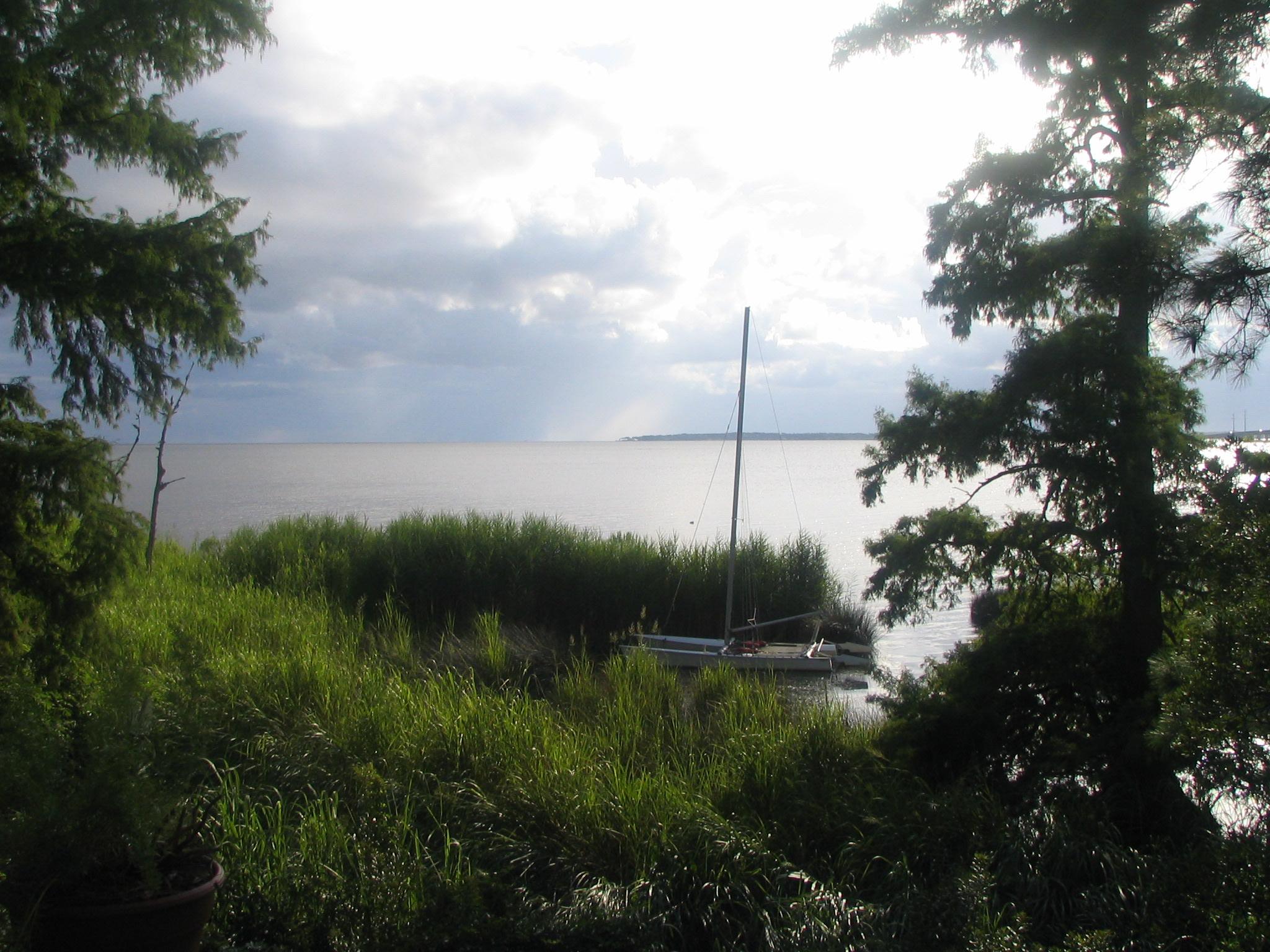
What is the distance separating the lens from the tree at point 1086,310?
5391 mm

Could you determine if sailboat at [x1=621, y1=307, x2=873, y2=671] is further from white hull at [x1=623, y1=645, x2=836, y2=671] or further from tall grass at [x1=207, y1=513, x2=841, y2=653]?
tall grass at [x1=207, y1=513, x2=841, y2=653]

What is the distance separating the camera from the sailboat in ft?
51.8

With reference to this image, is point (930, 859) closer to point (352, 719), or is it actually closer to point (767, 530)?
point (352, 719)

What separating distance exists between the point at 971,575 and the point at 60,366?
6483 mm

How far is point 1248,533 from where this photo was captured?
11.8 feet

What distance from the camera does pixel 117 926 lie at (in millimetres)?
3443

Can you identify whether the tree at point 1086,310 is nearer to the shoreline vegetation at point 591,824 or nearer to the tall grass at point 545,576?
the shoreline vegetation at point 591,824

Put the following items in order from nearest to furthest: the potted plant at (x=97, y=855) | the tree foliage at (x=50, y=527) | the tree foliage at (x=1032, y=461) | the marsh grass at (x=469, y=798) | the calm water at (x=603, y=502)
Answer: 1. the potted plant at (x=97, y=855)
2. the marsh grass at (x=469, y=798)
3. the tree foliage at (x=50, y=527)
4. the tree foliage at (x=1032, y=461)
5. the calm water at (x=603, y=502)

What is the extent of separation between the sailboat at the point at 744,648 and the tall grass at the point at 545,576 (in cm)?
78

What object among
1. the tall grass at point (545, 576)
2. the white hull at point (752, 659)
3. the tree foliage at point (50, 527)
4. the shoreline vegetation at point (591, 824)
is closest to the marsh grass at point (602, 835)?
the shoreline vegetation at point (591, 824)

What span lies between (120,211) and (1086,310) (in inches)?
272

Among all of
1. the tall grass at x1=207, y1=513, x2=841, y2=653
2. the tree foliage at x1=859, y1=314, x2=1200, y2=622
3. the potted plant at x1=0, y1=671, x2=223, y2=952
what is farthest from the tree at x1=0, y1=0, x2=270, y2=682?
the tall grass at x1=207, y1=513, x2=841, y2=653

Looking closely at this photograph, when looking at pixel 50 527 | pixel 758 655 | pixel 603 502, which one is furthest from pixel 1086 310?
pixel 603 502

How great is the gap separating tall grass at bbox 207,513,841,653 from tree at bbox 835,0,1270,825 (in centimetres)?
1130
